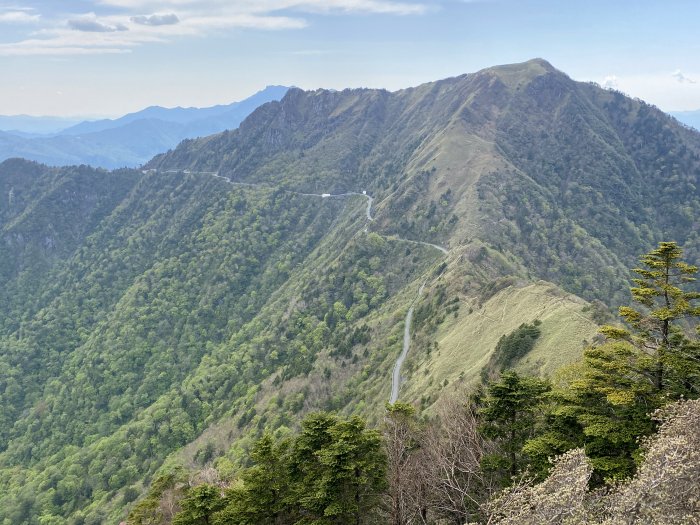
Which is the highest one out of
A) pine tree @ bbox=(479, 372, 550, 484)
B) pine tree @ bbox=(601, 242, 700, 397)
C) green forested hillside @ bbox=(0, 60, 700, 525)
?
pine tree @ bbox=(601, 242, 700, 397)

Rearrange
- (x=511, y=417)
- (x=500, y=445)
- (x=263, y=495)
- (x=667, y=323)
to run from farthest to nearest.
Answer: (x=500, y=445), (x=263, y=495), (x=511, y=417), (x=667, y=323)

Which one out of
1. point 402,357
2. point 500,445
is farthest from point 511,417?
point 402,357

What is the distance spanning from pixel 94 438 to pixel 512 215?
148 m

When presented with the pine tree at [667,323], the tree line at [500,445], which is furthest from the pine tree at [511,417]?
the pine tree at [667,323]

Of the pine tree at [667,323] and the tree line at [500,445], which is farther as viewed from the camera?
the pine tree at [667,323]

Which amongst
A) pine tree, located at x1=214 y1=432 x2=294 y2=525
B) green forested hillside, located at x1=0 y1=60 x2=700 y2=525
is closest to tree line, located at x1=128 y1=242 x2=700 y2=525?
pine tree, located at x1=214 y1=432 x2=294 y2=525

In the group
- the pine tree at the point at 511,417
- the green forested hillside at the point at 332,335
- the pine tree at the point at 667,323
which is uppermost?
the pine tree at the point at 667,323

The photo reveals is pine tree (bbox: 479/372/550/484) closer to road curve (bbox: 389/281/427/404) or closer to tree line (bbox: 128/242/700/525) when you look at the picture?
tree line (bbox: 128/242/700/525)

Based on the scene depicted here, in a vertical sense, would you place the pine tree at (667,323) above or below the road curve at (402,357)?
above

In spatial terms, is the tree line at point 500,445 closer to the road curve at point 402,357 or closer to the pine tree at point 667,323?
the pine tree at point 667,323

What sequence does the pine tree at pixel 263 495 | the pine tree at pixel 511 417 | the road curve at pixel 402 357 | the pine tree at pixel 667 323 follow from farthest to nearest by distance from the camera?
1. the road curve at pixel 402 357
2. the pine tree at pixel 263 495
3. the pine tree at pixel 511 417
4. the pine tree at pixel 667 323

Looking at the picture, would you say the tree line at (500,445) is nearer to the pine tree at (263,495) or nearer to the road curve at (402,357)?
the pine tree at (263,495)

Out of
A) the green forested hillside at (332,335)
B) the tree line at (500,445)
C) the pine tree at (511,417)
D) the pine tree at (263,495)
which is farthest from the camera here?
the green forested hillside at (332,335)

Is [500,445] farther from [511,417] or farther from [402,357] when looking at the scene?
[402,357]
